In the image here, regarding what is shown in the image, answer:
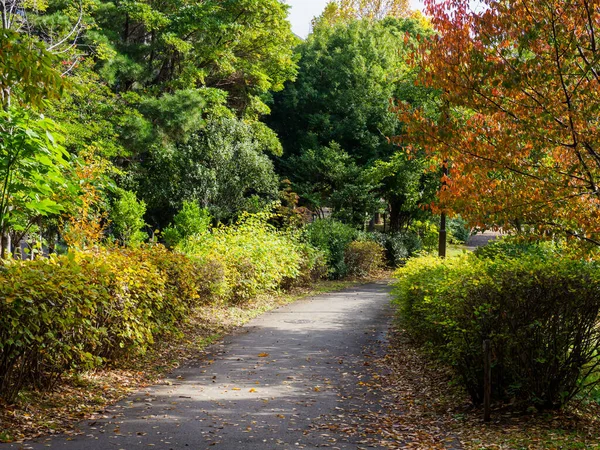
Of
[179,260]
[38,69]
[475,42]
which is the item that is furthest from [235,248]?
[38,69]

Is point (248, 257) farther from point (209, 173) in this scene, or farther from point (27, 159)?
point (209, 173)

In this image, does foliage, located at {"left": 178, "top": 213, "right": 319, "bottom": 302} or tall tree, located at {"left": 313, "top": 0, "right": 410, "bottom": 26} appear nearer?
foliage, located at {"left": 178, "top": 213, "right": 319, "bottom": 302}

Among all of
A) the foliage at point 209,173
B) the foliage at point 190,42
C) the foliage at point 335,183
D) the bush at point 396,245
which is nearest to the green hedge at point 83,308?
the foliage at point 209,173

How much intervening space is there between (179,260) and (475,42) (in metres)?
6.10

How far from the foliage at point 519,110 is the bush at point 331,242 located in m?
15.9

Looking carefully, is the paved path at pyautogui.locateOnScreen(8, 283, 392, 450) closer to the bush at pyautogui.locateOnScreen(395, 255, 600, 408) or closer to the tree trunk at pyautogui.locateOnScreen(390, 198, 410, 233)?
the bush at pyautogui.locateOnScreen(395, 255, 600, 408)

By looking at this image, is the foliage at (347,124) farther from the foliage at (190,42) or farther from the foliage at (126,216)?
the foliage at (126,216)

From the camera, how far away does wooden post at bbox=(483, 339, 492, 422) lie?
634cm

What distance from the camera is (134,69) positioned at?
2333 cm

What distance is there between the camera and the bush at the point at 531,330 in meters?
6.43

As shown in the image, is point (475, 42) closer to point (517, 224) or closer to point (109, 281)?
point (517, 224)

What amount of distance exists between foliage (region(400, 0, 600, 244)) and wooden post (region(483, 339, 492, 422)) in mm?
2022

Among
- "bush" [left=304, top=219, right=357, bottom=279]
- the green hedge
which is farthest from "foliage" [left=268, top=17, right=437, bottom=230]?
the green hedge

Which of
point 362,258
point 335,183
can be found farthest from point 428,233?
point 362,258
